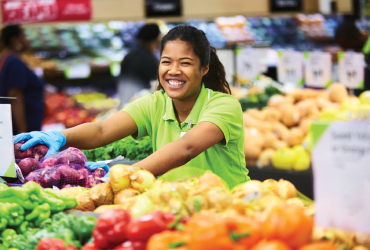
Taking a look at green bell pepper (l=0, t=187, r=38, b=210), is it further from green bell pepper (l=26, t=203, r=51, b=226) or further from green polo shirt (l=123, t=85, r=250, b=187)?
green polo shirt (l=123, t=85, r=250, b=187)

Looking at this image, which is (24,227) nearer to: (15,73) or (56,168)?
(56,168)

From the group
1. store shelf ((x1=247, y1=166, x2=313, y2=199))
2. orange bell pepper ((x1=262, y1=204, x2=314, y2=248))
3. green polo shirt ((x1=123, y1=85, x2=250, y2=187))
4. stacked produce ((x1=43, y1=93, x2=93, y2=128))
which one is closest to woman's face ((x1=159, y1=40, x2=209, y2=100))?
green polo shirt ((x1=123, y1=85, x2=250, y2=187))

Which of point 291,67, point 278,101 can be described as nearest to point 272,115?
point 278,101

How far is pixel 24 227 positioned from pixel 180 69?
1.01 meters

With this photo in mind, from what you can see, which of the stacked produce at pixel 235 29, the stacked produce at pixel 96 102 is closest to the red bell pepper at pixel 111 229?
the stacked produce at pixel 96 102

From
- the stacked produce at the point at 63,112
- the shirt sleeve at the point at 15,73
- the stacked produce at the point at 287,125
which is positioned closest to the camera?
the stacked produce at the point at 287,125

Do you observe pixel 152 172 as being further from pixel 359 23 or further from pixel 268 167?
pixel 359 23

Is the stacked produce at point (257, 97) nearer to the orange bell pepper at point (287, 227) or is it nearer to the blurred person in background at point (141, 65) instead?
Result: the blurred person in background at point (141, 65)

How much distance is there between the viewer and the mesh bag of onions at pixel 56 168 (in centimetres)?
191

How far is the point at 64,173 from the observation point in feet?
6.29

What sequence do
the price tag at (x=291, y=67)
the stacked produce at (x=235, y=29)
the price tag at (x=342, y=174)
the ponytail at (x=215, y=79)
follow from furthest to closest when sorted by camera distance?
the stacked produce at (x=235, y=29)
the price tag at (x=291, y=67)
the ponytail at (x=215, y=79)
the price tag at (x=342, y=174)

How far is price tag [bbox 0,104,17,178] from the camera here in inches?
71.9

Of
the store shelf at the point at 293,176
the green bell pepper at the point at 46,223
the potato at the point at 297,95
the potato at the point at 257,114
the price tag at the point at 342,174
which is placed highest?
the price tag at the point at 342,174

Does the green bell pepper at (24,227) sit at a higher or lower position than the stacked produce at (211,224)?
lower
